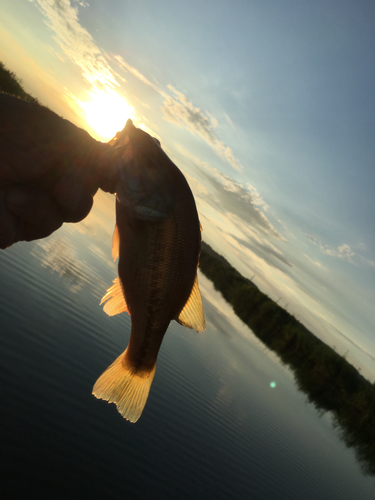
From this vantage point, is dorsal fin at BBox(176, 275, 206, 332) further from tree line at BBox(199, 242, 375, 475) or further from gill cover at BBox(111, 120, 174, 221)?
tree line at BBox(199, 242, 375, 475)

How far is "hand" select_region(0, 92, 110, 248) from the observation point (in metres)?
2.07

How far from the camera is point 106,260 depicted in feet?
73.9

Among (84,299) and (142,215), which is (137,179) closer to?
(142,215)

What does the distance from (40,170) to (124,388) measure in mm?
2058

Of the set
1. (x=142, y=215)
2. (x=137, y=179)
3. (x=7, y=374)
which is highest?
(x=137, y=179)

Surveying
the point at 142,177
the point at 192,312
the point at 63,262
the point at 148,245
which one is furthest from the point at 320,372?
the point at 142,177

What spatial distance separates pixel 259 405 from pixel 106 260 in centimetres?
1383

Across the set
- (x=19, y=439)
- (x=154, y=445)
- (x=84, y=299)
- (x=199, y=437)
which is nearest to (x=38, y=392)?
(x=19, y=439)

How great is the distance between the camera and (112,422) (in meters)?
8.11

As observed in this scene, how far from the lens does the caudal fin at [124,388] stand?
2.79m

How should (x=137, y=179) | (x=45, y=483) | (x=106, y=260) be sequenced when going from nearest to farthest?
(x=137, y=179)
(x=45, y=483)
(x=106, y=260)

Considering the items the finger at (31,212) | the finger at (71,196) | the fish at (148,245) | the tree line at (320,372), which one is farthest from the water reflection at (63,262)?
the tree line at (320,372)

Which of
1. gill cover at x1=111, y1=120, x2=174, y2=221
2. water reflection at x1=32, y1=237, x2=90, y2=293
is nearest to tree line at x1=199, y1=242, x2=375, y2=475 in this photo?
water reflection at x1=32, y1=237, x2=90, y2=293

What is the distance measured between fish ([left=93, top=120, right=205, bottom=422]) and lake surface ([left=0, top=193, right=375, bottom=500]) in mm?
4328
